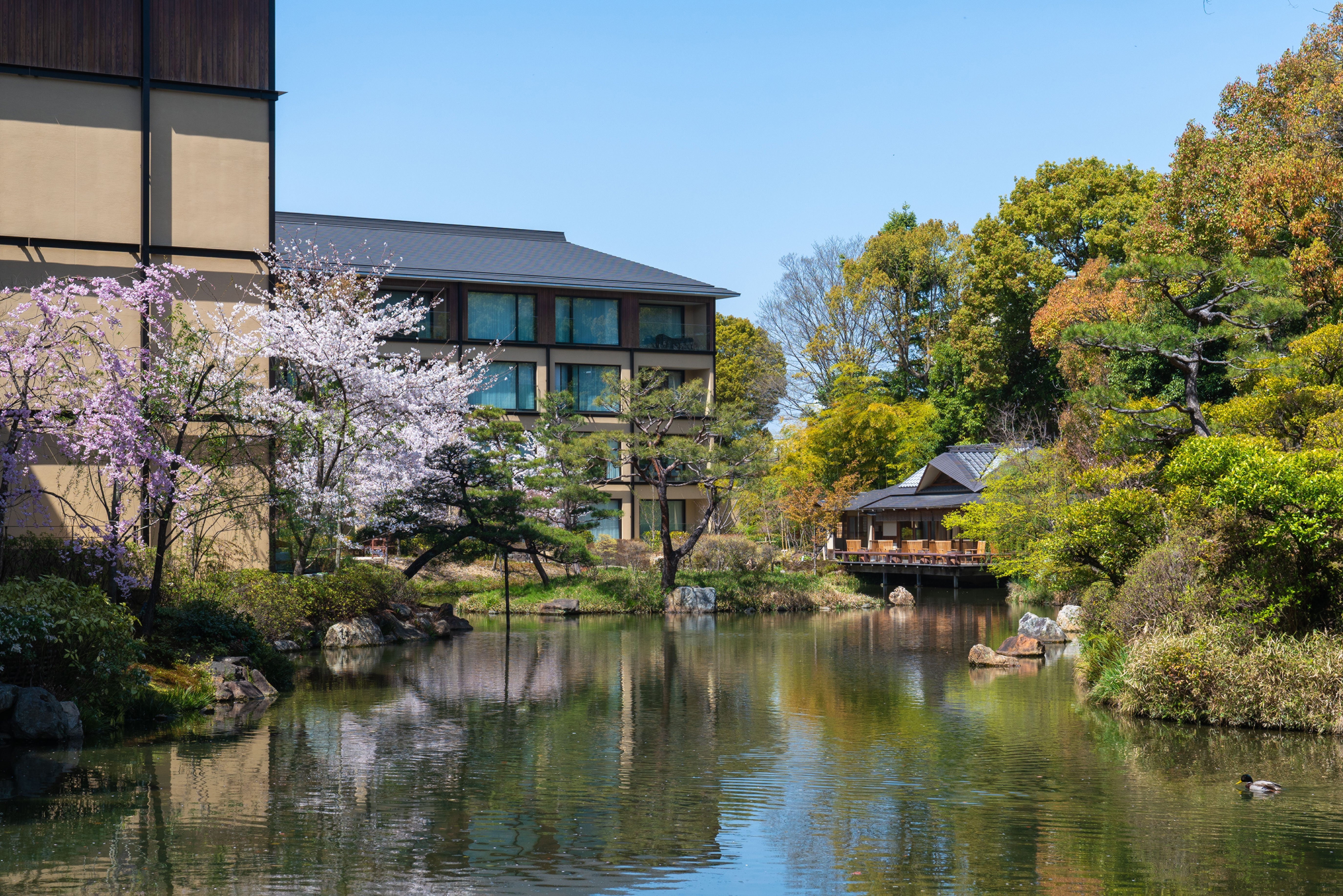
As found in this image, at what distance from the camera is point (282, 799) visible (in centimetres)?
1045

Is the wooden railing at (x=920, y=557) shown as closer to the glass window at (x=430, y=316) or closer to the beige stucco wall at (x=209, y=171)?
the glass window at (x=430, y=316)

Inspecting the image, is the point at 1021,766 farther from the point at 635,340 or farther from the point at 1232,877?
the point at 635,340

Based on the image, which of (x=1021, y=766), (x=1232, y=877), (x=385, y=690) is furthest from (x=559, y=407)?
(x=1232, y=877)

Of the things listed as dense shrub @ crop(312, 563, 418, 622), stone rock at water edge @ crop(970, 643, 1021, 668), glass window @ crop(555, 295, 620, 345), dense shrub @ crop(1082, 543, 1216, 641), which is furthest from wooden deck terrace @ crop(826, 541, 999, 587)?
dense shrub @ crop(1082, 543, 1216, 641)

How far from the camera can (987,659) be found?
21.4m

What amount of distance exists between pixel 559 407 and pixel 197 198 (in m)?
18.4

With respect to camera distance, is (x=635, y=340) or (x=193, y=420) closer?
(x=193, y=420)

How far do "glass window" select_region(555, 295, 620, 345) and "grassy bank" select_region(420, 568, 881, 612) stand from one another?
12426 mm

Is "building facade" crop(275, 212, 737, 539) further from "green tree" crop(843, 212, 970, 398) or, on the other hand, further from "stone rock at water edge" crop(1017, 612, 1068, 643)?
"stone rock at water edge" crop(1017, 612, 1068, 643)

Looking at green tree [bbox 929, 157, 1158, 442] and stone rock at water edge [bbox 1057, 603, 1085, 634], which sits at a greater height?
green tree [bbox 929, 157, 1158, 442]

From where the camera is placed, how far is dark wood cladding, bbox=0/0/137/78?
20.5 metres

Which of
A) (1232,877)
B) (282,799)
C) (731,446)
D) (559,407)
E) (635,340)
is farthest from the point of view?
(635,340)

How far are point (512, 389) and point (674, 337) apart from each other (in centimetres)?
677

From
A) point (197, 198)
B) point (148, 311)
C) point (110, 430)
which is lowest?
point (110, 430)
